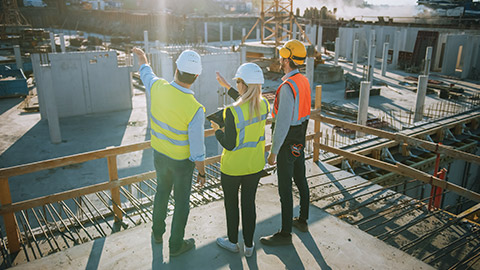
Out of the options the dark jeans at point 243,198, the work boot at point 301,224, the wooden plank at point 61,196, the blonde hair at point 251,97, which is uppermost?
the blonde hair at point 251,97

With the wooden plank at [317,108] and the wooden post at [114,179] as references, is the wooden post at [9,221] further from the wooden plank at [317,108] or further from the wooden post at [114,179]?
the wooden plank at [317,108]

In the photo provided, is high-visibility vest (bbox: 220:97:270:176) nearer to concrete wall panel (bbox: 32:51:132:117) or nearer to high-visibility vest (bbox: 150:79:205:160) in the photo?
high-visibility vest (bbox: 150:79:205:160)

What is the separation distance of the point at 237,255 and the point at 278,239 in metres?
0.46

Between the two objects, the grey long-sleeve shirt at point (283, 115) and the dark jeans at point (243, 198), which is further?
the grey long-sleeve shirt at point (283, 115)

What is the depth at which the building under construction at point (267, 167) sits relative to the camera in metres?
3.75

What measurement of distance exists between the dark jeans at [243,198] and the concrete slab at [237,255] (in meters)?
0.36

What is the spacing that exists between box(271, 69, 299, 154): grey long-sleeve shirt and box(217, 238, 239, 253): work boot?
101 centimetres

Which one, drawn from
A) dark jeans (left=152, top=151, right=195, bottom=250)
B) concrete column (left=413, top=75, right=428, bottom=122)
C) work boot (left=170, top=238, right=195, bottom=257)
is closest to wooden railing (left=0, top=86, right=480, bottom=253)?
dark jeans (left=152, top=151, right=195, bottom=250)

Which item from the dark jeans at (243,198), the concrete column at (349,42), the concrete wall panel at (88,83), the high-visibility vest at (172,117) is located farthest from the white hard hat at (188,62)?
the concrete column at (349,42)

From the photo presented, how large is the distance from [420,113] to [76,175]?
1313 cm

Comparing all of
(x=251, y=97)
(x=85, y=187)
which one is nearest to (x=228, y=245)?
(x=251, y=97)

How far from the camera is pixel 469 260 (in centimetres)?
383

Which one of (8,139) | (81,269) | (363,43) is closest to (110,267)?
(81,269)

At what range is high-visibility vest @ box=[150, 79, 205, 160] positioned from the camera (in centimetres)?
316
